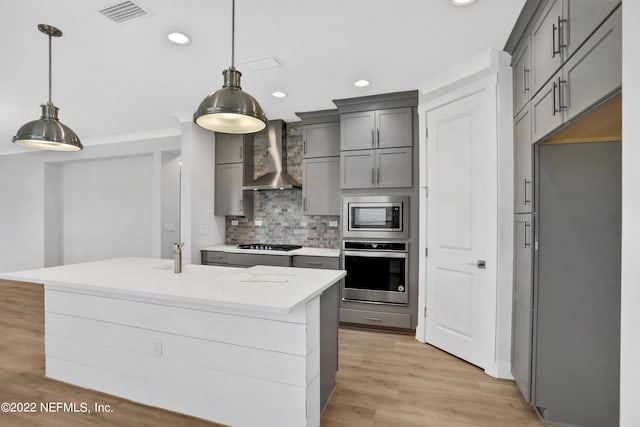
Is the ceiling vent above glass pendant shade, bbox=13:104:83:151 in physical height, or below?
above

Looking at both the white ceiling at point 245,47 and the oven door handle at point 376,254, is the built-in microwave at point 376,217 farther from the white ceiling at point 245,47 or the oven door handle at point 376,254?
the white ceiling at point 245,47

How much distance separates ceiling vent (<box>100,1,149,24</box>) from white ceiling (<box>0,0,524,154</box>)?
51 mm

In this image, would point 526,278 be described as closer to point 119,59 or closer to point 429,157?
point 429,157

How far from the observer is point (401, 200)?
351cm

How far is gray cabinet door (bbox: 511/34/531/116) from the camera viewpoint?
214cm

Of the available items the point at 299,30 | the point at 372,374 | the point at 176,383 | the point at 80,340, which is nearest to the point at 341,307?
the point at 372,374

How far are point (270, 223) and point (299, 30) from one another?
2.90m

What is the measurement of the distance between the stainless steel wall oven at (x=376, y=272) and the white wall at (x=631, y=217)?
7.93 ft

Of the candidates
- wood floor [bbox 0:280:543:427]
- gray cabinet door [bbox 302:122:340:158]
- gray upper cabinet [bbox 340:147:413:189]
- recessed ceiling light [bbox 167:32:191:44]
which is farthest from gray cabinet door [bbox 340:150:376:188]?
recessed ceiling light [bbox 167:32:191:44]

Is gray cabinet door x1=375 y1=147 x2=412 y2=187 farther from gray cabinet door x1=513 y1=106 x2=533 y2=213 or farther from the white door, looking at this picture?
gray cabinet door x1=513 y1=106 x2=533 y2=213

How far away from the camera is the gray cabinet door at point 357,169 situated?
365cm

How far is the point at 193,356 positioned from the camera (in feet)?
6.48

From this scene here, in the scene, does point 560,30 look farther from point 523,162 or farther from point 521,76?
point 523,162

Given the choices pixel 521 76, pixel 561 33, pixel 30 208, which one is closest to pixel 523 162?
pixel 521 76
